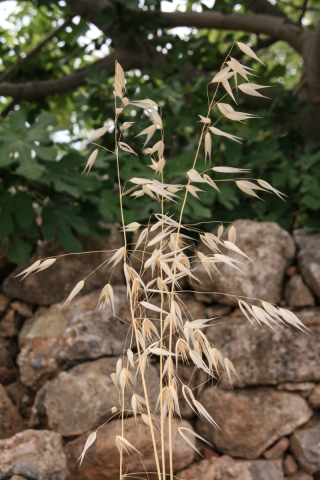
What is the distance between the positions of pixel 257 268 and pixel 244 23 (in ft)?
4.94

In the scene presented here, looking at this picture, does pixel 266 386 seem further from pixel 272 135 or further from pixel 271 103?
pixel 271 103

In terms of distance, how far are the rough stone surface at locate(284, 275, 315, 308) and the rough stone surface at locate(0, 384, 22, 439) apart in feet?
3.86

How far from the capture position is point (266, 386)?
94.1 inches

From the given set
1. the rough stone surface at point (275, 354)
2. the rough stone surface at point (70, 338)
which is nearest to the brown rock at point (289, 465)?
the rough stone surface at point (275, 354)

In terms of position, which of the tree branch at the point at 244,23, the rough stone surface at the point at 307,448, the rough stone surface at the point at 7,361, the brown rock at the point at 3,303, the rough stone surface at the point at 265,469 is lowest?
the rough stone surface at the point at 7,361

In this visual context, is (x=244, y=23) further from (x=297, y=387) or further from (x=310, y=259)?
(x=297, y=387)

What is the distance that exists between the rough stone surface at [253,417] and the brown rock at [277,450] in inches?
0.9

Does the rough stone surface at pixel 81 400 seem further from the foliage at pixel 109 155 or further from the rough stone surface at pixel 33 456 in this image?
the foliage at pixel 109 155

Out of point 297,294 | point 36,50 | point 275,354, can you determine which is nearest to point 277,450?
point 275,354

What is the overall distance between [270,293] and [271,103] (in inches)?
54.2

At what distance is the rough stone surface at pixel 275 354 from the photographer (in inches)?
92.0

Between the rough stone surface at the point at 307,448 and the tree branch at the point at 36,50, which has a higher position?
the tree branch at the point at 36,50

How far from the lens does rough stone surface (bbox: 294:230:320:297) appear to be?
8.13ft

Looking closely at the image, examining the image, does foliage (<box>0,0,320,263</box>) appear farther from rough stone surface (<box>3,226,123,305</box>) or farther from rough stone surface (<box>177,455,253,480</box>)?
rough stone surface (<box>177,455,253,480</box>)
